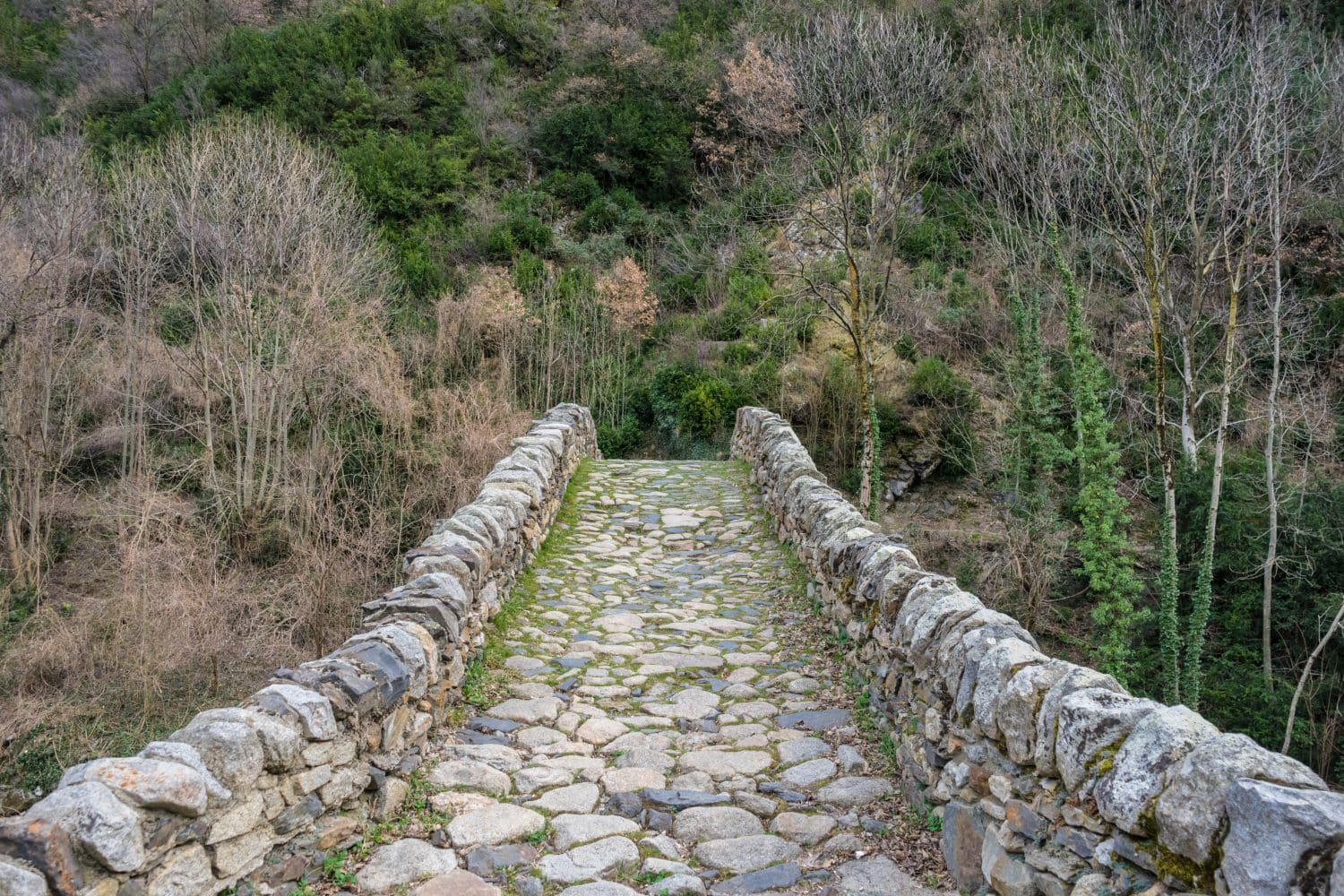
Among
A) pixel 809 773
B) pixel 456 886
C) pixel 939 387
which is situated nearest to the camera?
pixel 456 886

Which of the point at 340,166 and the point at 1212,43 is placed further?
the point at 340,166

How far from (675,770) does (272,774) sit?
2.07 m

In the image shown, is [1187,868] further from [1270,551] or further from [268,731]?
[1270,551]

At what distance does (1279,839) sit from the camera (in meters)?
2.13

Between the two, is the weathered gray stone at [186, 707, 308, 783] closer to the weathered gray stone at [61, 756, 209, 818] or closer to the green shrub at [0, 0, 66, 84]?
the weathered gray stone at [61, 756, 209, 818]

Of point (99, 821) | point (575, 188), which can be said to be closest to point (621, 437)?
point (575, 188)

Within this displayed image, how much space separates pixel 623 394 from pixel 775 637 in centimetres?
1345

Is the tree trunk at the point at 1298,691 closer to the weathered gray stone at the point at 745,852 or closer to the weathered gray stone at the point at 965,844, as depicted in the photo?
the weathered gray stone at the point at 965,844

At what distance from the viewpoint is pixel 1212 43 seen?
13.9 metres

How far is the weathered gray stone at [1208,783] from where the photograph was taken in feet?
7.66

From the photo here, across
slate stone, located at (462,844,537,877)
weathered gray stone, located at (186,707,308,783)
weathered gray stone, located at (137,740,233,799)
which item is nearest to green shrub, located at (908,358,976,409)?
slate stone, located at (462,844,537,877)

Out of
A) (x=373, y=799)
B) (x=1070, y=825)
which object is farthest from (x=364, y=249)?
(x=1070, y=825)

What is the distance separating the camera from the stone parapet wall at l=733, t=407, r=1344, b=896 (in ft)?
7.23

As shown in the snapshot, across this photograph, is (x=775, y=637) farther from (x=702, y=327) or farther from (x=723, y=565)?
(x=702, y=327)
